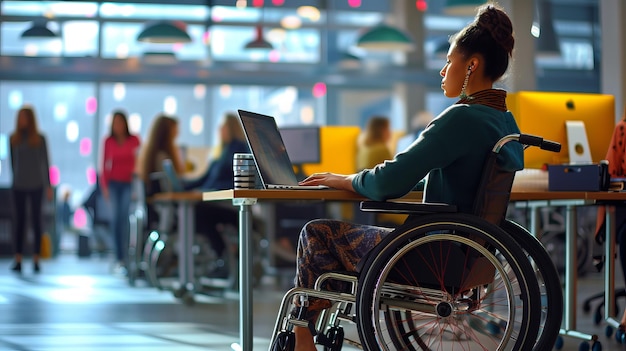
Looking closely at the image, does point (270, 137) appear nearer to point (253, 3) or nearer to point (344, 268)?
point (344, 268)

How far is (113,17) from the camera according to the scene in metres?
13.1

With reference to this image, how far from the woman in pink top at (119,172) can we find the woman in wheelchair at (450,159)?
5506 millimetres

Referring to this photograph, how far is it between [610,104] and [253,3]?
386 inches

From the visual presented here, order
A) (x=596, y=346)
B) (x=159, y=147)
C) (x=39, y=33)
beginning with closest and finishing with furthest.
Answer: (x=596, y=346)
(x=159, y=147)
(x=39, y=33)

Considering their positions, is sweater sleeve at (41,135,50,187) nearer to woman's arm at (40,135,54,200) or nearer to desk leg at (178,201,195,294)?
woman's arm at (40,135,54,200)

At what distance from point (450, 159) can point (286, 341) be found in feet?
2.19

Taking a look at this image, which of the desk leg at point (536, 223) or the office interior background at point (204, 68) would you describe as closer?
the desk leg at point (536, 223)

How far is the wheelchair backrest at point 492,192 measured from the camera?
2.44 m

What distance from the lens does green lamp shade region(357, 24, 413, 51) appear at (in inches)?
408

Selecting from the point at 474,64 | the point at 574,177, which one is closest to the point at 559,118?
the point at 574,177

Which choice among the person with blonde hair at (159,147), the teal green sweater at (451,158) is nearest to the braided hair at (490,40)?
the teal green sweater at (451,158)

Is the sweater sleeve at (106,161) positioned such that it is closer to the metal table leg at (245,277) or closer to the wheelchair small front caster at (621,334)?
the wheelchair small front caster at (621,334)

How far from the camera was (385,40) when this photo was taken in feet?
33.9

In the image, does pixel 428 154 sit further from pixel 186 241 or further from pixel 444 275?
pixel 186 241
